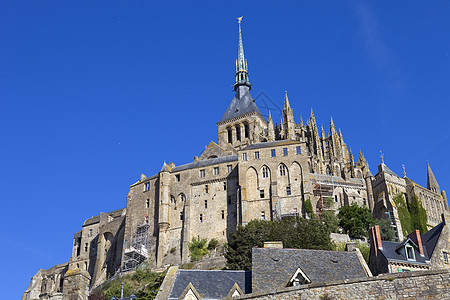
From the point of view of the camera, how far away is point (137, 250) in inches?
2822

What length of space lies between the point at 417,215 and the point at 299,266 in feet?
163

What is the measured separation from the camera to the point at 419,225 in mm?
68188

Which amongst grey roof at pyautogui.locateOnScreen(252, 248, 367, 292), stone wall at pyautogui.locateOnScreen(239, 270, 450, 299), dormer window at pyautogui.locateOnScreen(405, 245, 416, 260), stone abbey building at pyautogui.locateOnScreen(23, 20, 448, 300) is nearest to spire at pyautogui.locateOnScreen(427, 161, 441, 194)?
stone abbey building at pyautogui.locateOnScreen(23, 20, 448, 300)

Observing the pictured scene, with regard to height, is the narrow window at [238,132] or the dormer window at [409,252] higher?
the narrow window at [238,132]

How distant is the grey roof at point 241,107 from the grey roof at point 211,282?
76856 mm

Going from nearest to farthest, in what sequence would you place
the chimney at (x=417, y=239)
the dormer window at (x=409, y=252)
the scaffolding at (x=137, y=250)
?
the dormer window at (x=409, y=252) < the chimney at (x=417, y=239) < the scaffolding at (x=137, y=250)

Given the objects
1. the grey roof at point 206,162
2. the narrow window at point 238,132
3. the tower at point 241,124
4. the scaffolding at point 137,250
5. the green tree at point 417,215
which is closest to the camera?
the green tree at point 417,215

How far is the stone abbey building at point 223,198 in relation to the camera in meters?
68.2

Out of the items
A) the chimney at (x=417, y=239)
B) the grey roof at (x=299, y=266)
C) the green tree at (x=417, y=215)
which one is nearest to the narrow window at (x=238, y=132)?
the green tree at (x=417, y=215)

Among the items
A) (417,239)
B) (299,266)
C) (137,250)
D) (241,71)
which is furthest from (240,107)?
(299,266)

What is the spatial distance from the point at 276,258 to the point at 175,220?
48960 mm

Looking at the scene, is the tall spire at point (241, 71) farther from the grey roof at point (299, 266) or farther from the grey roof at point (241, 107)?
the grey roof at point (299, 266)

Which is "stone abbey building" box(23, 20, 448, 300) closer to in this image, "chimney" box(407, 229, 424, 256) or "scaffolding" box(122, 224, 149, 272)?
"scaffolding" box(122, 224, 149, 272)

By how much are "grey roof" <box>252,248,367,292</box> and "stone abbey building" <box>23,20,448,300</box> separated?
40094 mm
